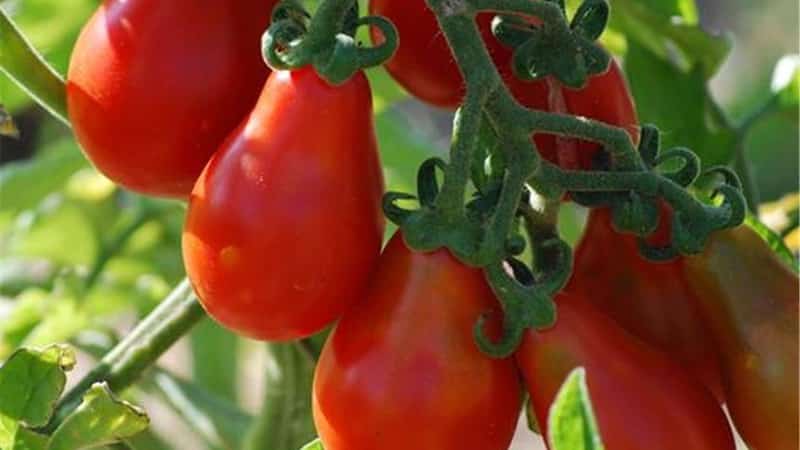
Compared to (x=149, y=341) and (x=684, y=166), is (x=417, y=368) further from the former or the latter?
(x=149, y=341)

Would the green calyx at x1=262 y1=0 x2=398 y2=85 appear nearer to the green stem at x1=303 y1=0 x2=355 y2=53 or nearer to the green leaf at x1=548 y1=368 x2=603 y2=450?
the green stem at x1=303 y1=0 x2=355 y2=53

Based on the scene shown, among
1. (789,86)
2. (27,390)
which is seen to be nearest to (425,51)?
(27,390)

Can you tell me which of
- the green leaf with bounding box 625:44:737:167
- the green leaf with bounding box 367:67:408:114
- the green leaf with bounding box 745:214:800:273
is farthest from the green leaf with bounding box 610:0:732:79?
the green leaf with bounding box 745:214:800:273

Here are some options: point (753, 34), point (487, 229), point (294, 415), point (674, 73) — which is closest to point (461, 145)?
point (487, 229)

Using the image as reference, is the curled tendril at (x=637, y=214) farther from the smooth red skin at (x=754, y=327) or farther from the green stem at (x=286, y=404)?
the green stem at (x=286, y=404)

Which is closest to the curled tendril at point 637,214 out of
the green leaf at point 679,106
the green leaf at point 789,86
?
the green leaf at point 679,106

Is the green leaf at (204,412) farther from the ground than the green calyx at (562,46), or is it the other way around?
the green calyx at (562,46)

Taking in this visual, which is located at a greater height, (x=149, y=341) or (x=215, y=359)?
(x=149, y=341)

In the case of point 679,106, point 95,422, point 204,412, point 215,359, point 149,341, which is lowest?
point 215,359
